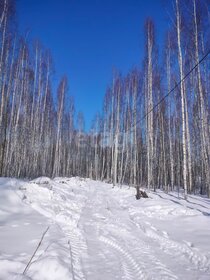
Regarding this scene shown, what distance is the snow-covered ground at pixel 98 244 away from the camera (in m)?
2.64

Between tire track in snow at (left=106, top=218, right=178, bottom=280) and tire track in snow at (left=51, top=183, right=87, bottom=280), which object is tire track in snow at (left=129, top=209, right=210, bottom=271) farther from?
tire track in snow at (left=51, top=183, right=87, bottom=280)

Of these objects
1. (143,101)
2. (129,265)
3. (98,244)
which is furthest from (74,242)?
(143,101)

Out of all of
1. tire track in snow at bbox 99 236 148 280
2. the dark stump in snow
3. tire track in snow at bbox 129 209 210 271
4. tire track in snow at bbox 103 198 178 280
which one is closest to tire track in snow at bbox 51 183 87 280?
tire track in snow at bbox 99 236 148 280

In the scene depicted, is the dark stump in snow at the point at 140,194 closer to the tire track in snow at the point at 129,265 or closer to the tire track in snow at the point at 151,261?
the tire track in snow at the point at 151,261

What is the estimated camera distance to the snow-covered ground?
2637mm

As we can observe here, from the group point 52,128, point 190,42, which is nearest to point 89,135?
point 52,128

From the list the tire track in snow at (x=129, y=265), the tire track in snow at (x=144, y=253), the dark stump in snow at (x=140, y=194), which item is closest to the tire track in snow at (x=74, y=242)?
the tire track in snow at (x=129, y=265)

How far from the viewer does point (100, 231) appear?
462cm

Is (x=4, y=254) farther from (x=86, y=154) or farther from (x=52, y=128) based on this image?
(x=86, y=154)

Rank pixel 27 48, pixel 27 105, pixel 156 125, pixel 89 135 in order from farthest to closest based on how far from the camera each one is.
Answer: pixel 89 135, pixel 156 125, pixel 27 105, pixel 27 48

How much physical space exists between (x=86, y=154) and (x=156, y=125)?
3037 cm

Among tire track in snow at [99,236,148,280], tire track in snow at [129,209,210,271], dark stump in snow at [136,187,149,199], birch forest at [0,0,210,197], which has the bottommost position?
tire track in snow at [129,209,210,271]

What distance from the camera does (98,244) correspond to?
381cm

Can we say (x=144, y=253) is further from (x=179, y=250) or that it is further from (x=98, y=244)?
(x=98, y=244)
